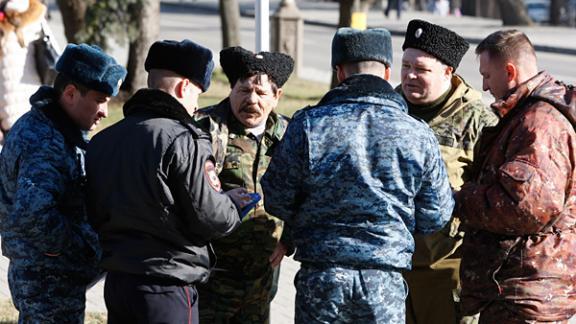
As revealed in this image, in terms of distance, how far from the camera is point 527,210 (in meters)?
3.83

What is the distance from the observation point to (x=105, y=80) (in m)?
4.06

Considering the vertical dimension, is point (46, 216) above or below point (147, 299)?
above

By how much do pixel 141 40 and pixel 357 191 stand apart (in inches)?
397

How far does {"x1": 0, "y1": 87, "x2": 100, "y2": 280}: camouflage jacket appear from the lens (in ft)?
12.9

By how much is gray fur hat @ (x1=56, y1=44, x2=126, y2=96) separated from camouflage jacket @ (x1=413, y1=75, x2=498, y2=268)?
162cm

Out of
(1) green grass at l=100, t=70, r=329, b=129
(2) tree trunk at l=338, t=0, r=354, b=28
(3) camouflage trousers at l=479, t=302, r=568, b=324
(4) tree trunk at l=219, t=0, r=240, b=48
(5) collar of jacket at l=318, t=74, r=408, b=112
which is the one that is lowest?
(1) green grass at l=100, t=70, r=329, b=129

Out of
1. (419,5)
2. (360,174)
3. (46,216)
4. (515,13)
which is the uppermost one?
(360,174)

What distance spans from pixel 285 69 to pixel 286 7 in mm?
11185

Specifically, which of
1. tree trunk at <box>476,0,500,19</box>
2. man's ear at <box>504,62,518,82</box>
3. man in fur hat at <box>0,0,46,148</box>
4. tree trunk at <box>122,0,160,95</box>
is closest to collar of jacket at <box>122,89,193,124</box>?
man's ear at <box>504,62,518,82</box>

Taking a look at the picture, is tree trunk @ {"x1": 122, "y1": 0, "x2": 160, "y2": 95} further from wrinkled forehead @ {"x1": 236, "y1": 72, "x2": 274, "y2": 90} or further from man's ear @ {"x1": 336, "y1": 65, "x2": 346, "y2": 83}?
man's ear @ {"x1": 336, "y1": 65, "x2": 346, "y2": 83}

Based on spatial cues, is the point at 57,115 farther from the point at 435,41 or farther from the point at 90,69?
the point at 435,41

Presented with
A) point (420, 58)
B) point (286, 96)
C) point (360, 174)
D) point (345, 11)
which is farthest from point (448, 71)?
point (286, 96)

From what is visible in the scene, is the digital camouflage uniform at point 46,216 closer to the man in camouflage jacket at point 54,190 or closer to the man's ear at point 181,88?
the man in camouflage jacket at point 54,190

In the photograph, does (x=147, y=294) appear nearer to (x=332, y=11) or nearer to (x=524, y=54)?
(x=524, y=54)
